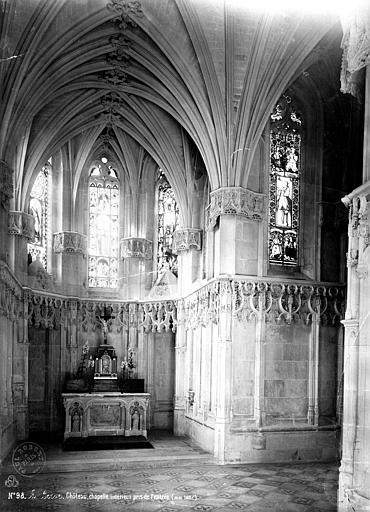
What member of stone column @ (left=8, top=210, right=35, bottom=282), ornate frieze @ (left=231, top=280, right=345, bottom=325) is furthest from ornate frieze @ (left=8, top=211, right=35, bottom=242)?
ornate frieze @ (left=231, top=280, right=345, bottom=325)

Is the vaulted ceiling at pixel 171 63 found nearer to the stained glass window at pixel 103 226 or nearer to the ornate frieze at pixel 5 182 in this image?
the ornate frieze at pixel 5 182

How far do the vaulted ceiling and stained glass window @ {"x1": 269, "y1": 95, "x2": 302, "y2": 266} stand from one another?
4.38 ft

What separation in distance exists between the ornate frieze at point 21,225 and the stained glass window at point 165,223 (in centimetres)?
538

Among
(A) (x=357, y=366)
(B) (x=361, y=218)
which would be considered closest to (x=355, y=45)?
(B) (x=361, y=218)

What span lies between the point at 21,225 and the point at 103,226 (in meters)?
4.81

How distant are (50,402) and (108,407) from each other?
2685 millimetres

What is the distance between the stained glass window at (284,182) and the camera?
731 inches

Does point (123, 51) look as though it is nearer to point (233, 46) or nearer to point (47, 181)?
point (233, 46)

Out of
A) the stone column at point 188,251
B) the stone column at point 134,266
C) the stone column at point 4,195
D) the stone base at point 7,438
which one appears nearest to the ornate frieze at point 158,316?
the stone column at point 134,266

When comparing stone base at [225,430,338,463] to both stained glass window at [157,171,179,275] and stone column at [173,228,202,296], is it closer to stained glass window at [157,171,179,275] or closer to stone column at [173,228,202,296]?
stone column at [173,228,202,296]

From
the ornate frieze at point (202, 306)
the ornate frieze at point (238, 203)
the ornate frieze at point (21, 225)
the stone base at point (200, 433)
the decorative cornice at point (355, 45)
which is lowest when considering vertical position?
the stone base at point (200, 433)

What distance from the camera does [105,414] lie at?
20.2 metres

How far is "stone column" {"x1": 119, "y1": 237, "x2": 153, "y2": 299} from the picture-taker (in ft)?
77.4

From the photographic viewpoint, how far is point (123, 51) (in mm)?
17984
